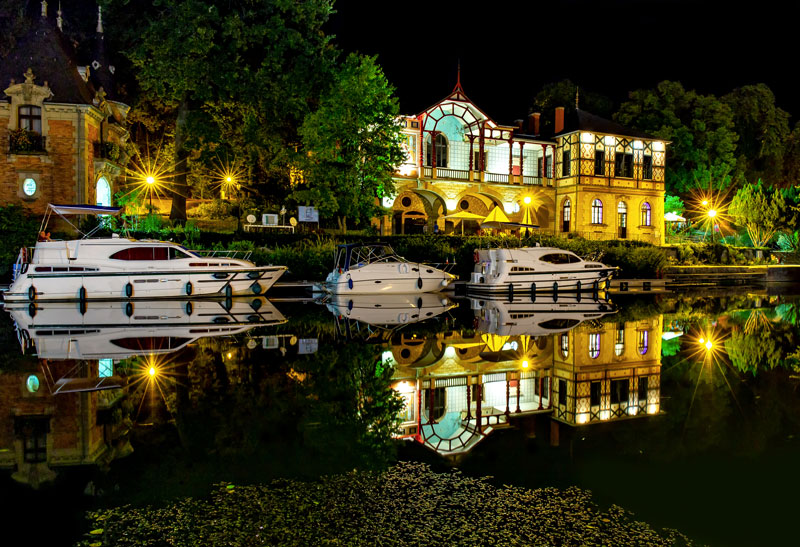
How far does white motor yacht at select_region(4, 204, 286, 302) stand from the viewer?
772 inches

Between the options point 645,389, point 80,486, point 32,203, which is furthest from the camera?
point 32,203

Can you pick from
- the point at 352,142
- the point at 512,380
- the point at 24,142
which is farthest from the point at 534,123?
the point at 512,380

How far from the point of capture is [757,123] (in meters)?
54.8

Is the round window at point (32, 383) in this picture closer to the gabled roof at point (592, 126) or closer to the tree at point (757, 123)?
the gabled roof at point (592, 126)

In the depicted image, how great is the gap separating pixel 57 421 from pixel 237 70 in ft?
84.5

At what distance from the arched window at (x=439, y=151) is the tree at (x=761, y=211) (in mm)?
20896

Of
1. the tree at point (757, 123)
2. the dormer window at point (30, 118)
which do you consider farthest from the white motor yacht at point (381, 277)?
the tree at point (757, 123)

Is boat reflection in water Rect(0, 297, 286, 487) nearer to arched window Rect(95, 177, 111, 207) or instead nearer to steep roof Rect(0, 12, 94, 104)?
arched window Rect(95, 177, 111, 207)

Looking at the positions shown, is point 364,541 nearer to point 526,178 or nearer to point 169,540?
point 169,540

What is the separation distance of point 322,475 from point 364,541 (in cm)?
133

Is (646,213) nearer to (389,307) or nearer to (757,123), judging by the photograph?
(757,123)

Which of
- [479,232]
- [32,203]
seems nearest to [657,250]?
[479,232]

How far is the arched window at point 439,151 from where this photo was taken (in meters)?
40.6

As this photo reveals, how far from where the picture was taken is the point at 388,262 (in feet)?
75.7
